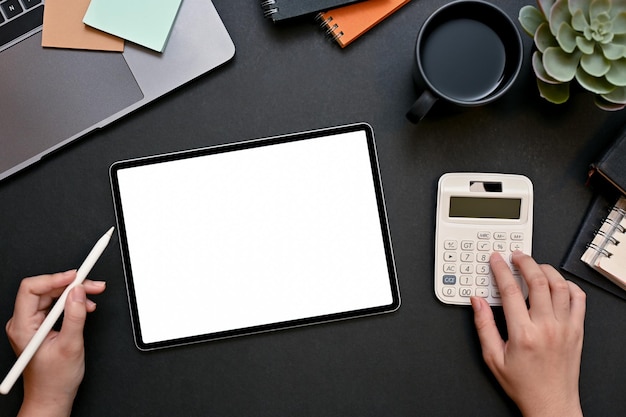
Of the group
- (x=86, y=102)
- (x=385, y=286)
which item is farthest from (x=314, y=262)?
(x=86, y=102)

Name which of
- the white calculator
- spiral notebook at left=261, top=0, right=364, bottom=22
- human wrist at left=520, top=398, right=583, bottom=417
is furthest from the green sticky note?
human wrist at left=520, top=398, right=583, bottom=417

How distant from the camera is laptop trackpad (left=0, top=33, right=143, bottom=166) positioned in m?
0.70

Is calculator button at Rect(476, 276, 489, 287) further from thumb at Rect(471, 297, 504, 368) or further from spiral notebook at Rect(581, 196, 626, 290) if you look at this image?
spiral notebook at Rect(581, 196, 626, 290)

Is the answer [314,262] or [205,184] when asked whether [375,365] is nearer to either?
[314,262]

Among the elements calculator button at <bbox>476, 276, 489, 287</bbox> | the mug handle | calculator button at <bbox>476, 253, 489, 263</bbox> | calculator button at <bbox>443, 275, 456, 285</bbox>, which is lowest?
calculator button at <bbox>476, 276, 489, 287</bbox>

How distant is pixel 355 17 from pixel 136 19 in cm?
26

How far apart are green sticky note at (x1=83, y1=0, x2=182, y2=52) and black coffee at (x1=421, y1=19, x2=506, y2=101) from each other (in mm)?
308

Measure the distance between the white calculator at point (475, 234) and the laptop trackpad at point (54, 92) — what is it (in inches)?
16.5

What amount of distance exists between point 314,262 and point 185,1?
1.16ft

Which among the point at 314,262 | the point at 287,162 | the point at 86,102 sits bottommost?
the point at 314,262

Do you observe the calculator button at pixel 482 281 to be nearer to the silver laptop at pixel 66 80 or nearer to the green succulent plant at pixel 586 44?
the green succulent plant at pixel 586 44

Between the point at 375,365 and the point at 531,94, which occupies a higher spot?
the point at 531,94

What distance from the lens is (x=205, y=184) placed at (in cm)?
70

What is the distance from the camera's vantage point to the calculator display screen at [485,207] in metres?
0.71
